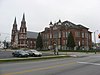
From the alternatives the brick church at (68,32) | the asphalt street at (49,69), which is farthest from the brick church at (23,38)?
the asphalt street at (49,69)

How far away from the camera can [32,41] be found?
143125mm

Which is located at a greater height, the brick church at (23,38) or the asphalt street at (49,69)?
the brick church at (23,38)

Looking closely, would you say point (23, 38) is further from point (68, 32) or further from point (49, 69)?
point (49, 69)

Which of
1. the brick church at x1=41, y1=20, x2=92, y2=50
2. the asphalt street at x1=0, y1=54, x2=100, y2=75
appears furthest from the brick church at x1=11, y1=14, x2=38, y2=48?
the asphalt street at x1=0, y1=54, x2=100, y2=75

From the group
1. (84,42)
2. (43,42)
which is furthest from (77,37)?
(43,42)

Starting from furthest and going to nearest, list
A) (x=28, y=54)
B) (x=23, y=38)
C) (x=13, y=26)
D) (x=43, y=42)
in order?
(x=13, y=26)
(x=23, y=38)
(x=43, y=42)
(x=28, y=54)

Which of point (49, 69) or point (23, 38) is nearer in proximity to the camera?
point (49, 69)

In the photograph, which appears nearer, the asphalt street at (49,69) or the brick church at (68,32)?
the asphalt street at (49,69)

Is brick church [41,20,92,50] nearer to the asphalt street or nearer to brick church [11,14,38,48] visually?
brick church [11,14,38,48]

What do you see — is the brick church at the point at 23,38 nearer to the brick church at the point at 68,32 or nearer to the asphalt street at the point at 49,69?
the brick church at the point at 68,32

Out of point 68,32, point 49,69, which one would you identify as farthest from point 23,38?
point 49,69

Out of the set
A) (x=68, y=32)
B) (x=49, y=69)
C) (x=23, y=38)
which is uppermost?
(x=68, y=32)

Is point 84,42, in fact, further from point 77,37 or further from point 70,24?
point 70,24

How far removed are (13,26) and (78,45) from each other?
244ft
